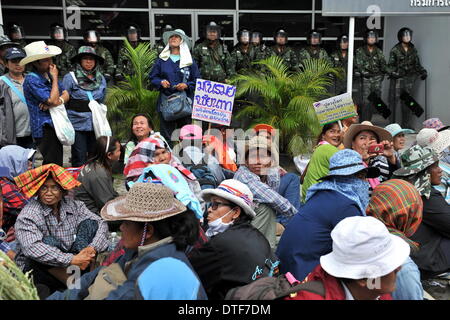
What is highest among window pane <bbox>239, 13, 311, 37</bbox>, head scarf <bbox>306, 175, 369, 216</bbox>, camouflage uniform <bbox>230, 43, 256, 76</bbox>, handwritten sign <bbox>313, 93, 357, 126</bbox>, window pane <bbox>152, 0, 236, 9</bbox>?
window pane <bbox>152, 0, 236, 9</bbox>

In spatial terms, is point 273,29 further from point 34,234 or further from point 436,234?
point 34,234

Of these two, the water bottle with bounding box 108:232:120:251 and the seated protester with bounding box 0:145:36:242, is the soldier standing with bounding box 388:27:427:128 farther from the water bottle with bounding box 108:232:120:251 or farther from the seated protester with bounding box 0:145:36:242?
the seated protester with bounding box 0:145:36:242

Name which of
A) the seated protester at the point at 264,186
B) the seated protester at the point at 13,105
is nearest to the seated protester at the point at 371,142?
the seated protester at the point at 264,186

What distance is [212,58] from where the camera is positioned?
31.1 ft

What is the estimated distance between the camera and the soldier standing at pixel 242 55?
9771mm

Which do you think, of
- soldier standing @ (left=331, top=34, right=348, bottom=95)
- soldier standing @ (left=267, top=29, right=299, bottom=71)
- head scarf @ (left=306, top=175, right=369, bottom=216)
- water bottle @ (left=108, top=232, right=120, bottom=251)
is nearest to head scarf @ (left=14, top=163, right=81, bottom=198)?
water bottle @ (left=108, top=232, right=120, bottom=251)

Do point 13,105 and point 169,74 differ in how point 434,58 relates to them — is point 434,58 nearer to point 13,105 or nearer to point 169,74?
point 169,74

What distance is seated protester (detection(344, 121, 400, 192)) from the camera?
4.98 meters

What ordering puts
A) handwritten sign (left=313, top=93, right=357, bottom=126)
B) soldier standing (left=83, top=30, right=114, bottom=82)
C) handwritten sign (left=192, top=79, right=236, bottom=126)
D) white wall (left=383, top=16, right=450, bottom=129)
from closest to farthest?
1. handwritten sign (left=313, top=93, right=357, bottom=126)
2. handwritten sign (left=192, top=79, right=236, bottom=126)
3. soldier standing (left=83, top=30, right=114, bottom=82)
4. white wall (left=383, top=16, right=450, bottom=129)

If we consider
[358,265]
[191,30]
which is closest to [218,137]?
[358,265]

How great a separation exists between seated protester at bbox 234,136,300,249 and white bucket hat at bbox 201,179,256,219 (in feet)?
2.24

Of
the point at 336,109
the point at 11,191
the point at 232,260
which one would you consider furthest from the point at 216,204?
the point at 336,109

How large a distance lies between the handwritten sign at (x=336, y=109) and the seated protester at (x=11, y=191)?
321cm

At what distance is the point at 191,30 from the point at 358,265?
10.1 m
